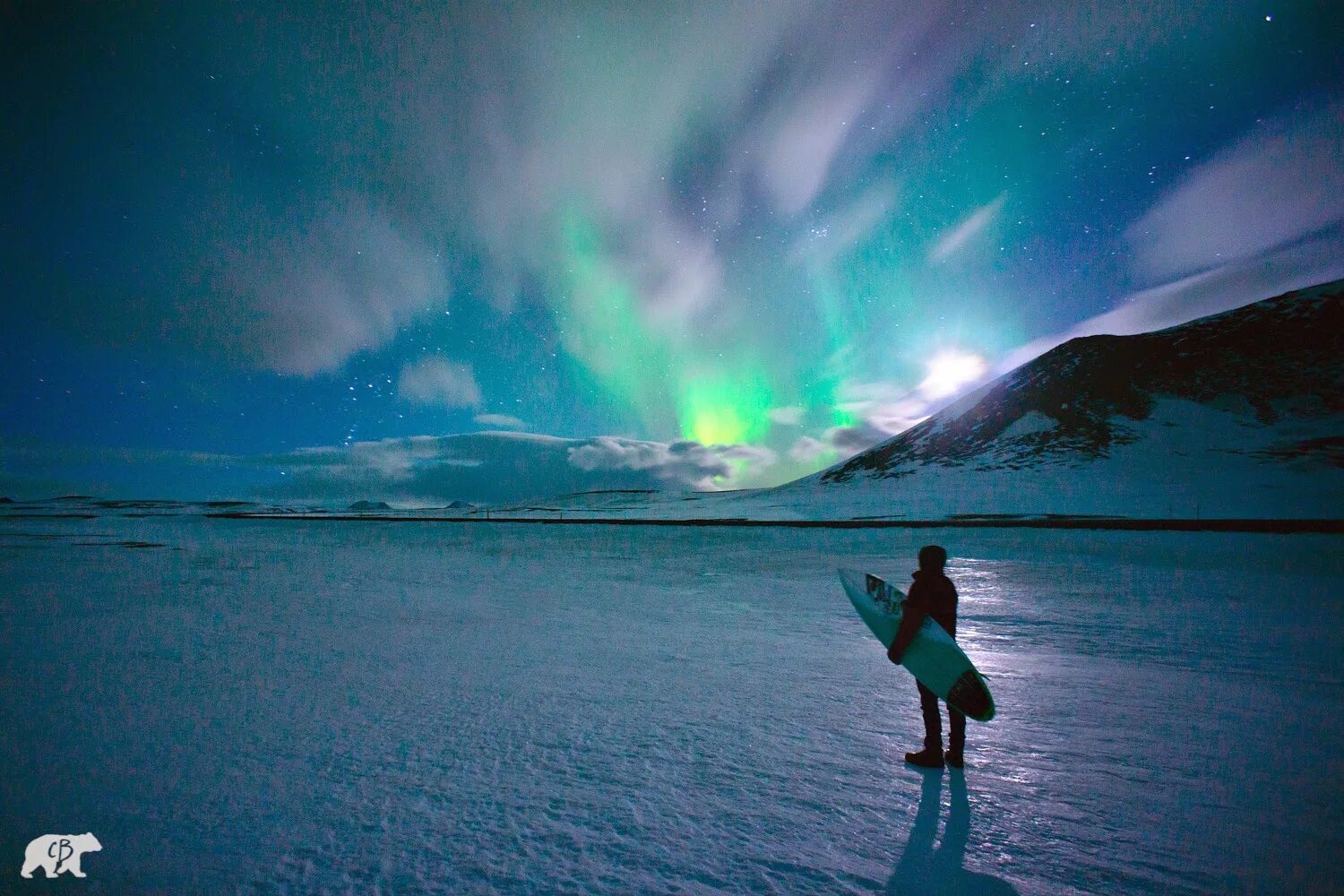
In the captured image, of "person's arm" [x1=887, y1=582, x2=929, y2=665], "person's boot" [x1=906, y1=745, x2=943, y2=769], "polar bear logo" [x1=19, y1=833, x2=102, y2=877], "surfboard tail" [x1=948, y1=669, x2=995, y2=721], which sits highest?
"person's arm" [x1=887, y1=582, x2=929, y2=665]

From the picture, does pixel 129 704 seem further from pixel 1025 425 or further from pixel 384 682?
pixel 1025 425

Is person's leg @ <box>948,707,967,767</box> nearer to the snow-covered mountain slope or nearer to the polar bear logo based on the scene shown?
the polar bear logo

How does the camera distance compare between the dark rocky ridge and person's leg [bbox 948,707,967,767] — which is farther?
the dark rocky ridge

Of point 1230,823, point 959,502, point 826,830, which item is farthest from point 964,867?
point 959,502

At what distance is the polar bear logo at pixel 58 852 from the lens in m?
3.62

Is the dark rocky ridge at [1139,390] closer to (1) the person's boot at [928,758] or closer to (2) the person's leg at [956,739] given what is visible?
(2) the person's leg at [956,739]

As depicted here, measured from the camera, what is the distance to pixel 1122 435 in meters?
105

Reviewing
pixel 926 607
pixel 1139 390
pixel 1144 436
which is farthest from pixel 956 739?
pixel 1139 390

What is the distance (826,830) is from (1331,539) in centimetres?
4549

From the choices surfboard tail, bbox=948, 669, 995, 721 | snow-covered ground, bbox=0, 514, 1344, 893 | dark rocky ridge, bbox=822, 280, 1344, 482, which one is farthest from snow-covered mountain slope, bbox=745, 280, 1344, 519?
surfboard tail, bbox=948, 669, 995, 721

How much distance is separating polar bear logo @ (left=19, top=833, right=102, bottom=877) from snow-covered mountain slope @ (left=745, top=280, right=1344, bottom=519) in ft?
243

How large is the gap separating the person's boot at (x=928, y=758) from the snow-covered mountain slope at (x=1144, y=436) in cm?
6880

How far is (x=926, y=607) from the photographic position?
512 centimetres

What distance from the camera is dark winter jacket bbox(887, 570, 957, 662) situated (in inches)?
199
